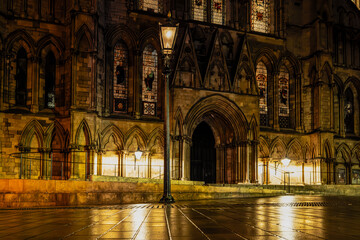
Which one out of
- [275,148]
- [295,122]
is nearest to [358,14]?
[295,122]

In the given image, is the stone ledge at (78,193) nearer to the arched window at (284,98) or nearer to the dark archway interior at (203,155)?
the dark archway interior at (203,155)

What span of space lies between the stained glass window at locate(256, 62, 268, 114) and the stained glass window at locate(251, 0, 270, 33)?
230 centimetres

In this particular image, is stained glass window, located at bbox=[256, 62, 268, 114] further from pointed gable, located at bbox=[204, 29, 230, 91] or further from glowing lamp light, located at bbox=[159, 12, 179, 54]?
glowing lamp light, located at bbox=[159, 12, 179, 54]

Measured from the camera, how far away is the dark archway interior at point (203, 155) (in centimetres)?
2828

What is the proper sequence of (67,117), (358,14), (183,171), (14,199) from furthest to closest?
1. (358,14)
2. (183,171)
3. (67,117)
4. (14,199)

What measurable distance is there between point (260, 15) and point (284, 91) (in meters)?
5.07

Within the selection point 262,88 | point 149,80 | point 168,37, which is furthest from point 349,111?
point 168,37

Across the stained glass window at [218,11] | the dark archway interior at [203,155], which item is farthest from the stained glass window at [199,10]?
the dark archway interior at [203,155]

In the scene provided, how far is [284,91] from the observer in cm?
3056

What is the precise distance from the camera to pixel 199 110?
26.0 meters

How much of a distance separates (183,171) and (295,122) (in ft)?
30.2

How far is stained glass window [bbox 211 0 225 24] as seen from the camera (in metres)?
29.2

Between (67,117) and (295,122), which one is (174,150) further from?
(295,122)

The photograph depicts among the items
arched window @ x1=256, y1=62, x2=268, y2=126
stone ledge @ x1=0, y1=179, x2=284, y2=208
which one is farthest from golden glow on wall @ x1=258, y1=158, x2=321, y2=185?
stone ledge @ x1=0, y1=179, x2=284, y2=208
